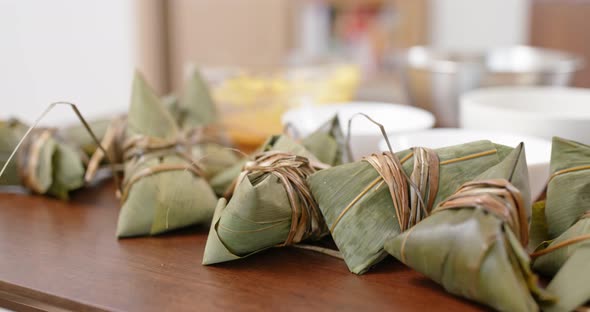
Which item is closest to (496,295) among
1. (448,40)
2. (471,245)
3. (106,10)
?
(471,245)

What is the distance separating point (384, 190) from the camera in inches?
20.0

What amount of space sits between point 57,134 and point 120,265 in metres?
0.30

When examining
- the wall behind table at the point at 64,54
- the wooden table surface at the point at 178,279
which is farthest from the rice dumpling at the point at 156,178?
the wall behind table at the point at 64,54

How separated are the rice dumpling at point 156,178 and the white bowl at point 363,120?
0.15m

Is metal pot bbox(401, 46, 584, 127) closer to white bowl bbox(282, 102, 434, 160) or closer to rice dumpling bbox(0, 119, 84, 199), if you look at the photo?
white bowl bbox(282, 102, 434, 160)

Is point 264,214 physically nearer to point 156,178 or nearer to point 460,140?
point 156,178

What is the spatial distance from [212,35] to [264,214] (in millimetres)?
2605

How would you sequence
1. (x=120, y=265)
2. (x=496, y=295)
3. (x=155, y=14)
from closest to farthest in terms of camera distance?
(x=496, y=295)
(x=120, y=265)
(x=155, y=14)

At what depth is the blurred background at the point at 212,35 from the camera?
2.61 m

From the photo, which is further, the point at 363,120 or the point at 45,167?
the point at 363,120

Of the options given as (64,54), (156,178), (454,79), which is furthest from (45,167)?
(64,54)

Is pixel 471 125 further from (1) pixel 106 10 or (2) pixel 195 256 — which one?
(1) pixel 106 10

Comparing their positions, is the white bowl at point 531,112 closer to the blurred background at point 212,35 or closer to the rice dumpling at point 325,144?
the rice dumpling at point 325,144

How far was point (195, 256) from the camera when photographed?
21.1 inches
